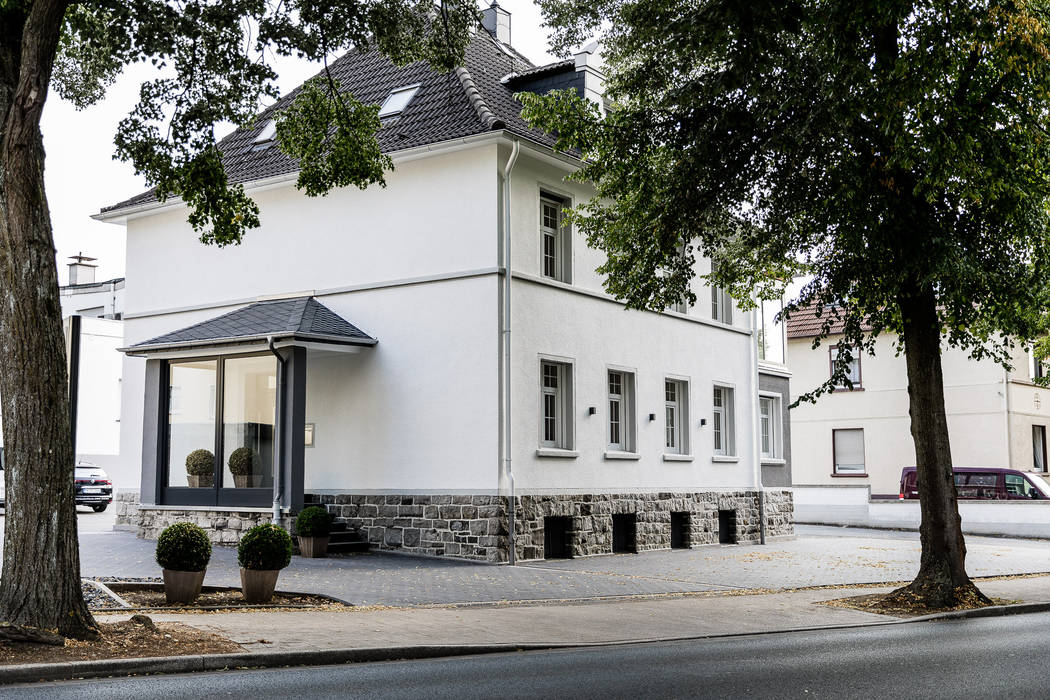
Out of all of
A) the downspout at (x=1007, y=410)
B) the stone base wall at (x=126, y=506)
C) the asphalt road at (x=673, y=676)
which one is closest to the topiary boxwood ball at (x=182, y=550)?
the asphalt road at (x=673, y=676)

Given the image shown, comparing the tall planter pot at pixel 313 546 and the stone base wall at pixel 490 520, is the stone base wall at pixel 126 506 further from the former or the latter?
the tall planter pot at pixel 313 546

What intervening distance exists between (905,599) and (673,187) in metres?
6.14

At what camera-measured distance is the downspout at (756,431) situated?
1065 inches

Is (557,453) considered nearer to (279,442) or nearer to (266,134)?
(279,442)

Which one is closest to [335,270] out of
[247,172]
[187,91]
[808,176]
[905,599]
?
[247,172]

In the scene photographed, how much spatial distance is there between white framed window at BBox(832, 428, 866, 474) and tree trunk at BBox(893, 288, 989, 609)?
29.4 metres

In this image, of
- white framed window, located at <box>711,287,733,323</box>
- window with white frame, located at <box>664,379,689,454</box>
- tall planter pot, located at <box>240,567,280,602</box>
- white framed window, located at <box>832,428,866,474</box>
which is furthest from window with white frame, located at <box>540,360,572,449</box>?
white framed window, located at <box>832,428,866,474</box>

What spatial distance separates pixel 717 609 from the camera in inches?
542

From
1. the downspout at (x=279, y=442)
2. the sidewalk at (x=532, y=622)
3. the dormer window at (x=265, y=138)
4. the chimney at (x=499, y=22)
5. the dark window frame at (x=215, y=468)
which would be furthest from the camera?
the chimney at (x=499, y=22)

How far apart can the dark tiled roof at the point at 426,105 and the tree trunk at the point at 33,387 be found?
10384mm

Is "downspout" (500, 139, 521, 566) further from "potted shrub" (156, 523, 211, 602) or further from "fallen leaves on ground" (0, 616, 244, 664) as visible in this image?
"fallen leaves on ground" (0, 616, 244, 664)

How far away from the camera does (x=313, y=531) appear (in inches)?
748

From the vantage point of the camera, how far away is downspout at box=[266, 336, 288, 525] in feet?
64.6

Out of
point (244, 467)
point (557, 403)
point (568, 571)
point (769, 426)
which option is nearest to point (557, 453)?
point (557, 403)
